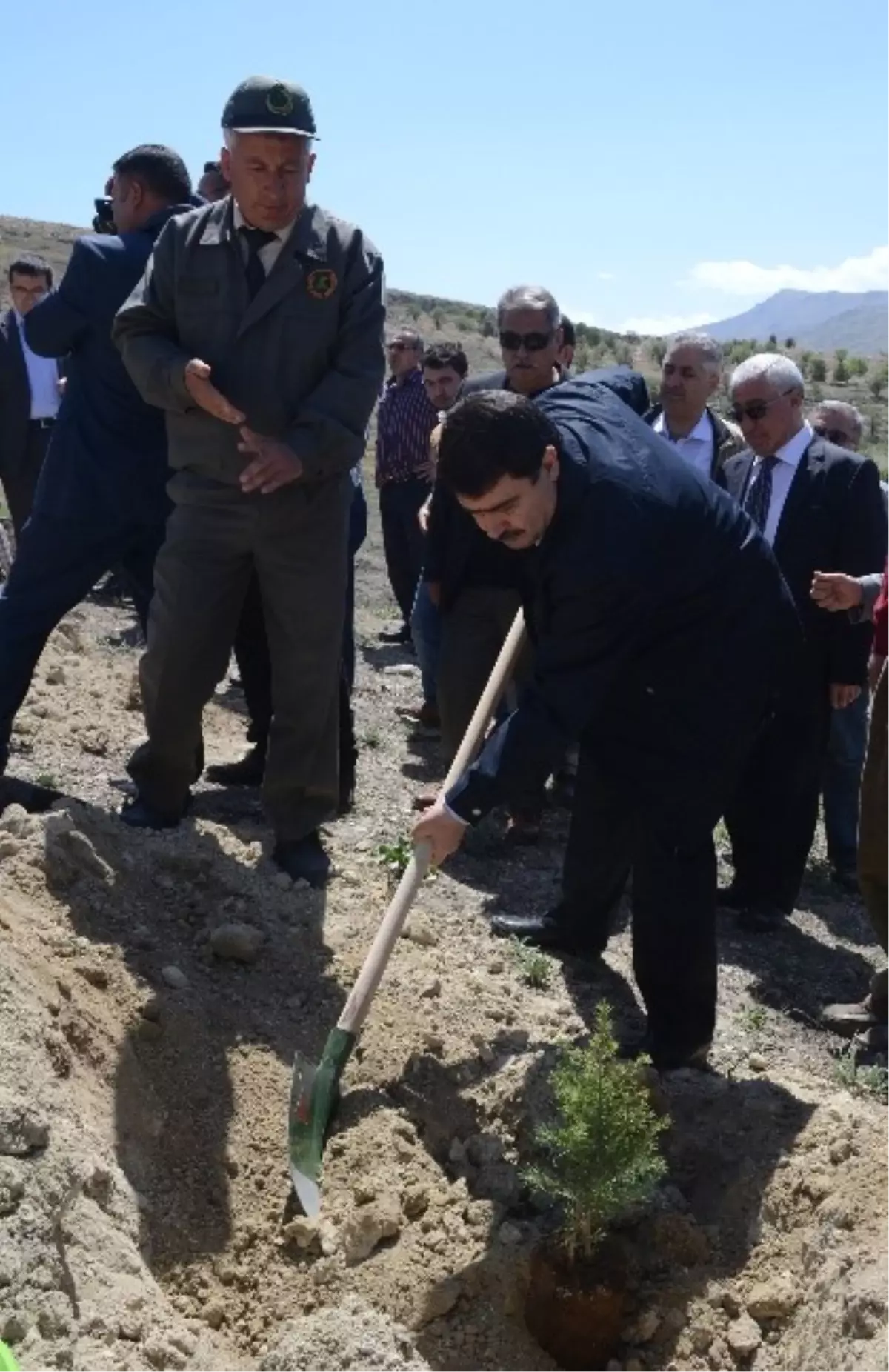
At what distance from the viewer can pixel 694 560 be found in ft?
12.0

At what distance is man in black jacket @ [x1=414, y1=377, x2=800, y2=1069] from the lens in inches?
132

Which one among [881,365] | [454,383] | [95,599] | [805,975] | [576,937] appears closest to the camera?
[576,937]

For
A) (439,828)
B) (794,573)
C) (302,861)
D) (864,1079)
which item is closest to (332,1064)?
(439,828)

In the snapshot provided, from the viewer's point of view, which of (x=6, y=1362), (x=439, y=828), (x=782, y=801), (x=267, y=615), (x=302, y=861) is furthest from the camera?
(x=782, y=801)

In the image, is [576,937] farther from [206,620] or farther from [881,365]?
[881,365]

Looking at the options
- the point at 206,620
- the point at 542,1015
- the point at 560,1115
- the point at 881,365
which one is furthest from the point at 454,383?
the point at 881,365

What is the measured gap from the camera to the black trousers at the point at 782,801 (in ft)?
17.3

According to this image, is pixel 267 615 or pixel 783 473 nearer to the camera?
pixel 267 615

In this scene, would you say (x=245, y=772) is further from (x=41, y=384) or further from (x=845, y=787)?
(x=41, y=384)

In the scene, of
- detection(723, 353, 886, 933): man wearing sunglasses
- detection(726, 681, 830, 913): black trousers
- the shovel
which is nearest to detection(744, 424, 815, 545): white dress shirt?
detection(723, 353, 886, 933): man wearing sunglasses

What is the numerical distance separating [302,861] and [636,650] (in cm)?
160

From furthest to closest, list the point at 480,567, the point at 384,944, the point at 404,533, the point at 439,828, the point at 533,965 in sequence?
1. the point at 404,533
2. the point at 480,567
3. the point at 533,965
4. the point at 384,944
5. the point at 439,828

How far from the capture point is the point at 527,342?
517 centimetres

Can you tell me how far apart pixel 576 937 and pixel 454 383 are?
390cm
